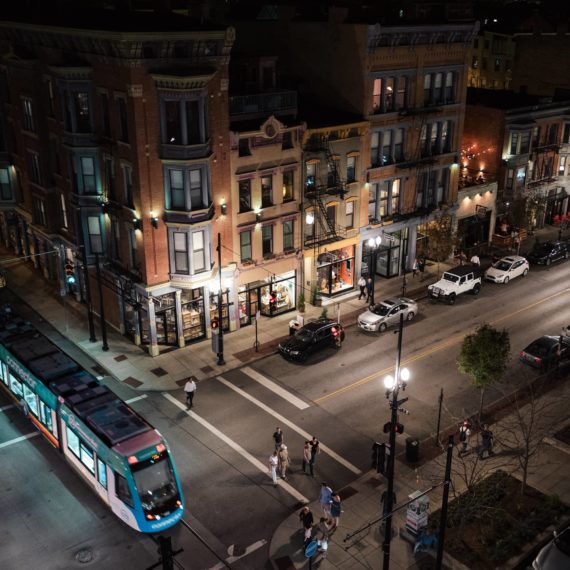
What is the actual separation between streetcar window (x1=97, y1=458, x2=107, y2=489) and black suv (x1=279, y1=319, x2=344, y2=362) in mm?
15134

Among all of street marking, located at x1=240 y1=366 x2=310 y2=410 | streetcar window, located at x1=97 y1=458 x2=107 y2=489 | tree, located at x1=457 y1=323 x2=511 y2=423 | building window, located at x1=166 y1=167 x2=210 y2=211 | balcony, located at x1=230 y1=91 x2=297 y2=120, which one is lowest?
street marking, located at x1=240 y1=366 x2=310 y2=410

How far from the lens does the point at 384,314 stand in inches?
1666

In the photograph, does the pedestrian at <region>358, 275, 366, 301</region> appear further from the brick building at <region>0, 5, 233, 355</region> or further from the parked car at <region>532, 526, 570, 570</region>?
the parked car at <region>532, 526, 570, 570</region>

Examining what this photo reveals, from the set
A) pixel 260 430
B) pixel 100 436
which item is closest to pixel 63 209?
pixel 260 430

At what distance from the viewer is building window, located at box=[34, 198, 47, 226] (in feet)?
152

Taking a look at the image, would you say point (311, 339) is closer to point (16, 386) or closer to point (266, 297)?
point (266, 297)

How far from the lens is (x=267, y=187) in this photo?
41531 millimetres

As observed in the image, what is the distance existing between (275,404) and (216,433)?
3.76m

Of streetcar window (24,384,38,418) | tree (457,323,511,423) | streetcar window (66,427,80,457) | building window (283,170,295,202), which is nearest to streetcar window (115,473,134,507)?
streetcar window (66,427,80,457)

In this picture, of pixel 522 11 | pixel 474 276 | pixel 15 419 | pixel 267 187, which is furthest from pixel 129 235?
pixel 522 11

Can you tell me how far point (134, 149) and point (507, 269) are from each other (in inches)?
1120

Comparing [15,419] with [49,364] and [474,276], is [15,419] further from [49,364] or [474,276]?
[474,276]

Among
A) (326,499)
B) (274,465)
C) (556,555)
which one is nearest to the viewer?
(556,555)

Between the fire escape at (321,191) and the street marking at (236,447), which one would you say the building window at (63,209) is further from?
the fire escape at (321,191)
